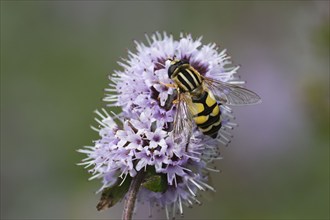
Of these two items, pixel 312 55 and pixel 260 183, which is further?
pixel 260 183

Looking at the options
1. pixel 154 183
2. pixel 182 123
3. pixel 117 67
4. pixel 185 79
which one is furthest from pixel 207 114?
pixel 117 67

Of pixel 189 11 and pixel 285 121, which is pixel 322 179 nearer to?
pixel 285 121

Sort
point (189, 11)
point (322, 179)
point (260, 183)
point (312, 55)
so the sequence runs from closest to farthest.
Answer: point (312, 55)
point (322, 179)
point (260, 183)
point (189, 11)

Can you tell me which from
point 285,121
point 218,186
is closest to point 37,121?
point 218,186

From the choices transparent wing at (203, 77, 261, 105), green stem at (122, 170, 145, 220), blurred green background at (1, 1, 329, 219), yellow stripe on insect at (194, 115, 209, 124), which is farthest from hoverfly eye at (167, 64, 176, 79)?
blurred green background at (1, 1, 329, 219)

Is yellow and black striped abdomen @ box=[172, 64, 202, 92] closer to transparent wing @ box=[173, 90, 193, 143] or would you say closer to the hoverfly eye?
the hoverfly eye

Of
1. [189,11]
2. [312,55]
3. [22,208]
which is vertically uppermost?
[189,11]
